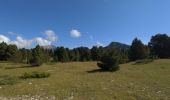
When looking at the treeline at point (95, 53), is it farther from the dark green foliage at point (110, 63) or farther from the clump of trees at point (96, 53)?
the dark green foliage at point (110, 63)

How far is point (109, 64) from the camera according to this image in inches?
1618

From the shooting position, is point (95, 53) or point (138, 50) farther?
point (95, 53)

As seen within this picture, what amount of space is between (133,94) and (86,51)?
99.6m

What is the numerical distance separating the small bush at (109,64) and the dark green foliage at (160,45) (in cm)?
5112

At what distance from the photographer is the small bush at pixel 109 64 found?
133ft

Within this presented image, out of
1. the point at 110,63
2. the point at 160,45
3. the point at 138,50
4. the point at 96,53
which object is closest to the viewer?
the point at 110,63

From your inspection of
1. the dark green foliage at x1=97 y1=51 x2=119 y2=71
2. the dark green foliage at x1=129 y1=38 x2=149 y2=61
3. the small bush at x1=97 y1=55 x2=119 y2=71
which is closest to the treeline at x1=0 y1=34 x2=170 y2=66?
the dark green foliage at x1=129 y1=38 x2=149 y2=61

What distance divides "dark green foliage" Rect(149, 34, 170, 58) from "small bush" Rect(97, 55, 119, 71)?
5112cm

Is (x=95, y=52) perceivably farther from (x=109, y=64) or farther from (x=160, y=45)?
(x=109, y=64)

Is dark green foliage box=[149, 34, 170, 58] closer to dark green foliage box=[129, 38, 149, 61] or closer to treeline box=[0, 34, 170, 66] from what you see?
treeline box=[0, 34, 170, 66]

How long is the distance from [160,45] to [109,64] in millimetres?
55770

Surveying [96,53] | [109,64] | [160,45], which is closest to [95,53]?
[96,53]

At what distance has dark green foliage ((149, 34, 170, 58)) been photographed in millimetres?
87875

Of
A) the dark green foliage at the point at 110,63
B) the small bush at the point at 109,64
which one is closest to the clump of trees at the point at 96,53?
the dark green foliage at the point at 110,63
